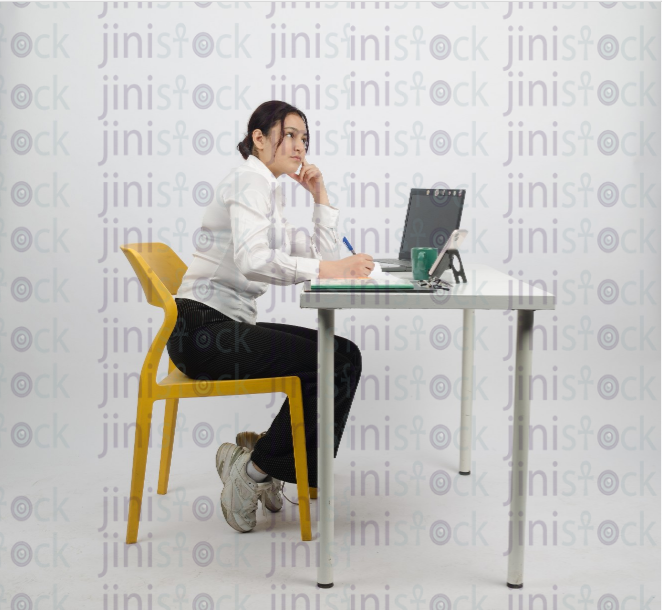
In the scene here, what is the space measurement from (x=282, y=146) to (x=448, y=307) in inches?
31.5

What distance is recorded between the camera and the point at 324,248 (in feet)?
8.50

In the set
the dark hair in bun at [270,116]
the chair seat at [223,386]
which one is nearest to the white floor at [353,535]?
the chair seat at [223,386]

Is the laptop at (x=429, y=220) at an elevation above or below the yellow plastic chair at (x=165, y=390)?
above

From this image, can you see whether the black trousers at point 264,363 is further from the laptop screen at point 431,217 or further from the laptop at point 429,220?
the laptop screen at point 431,217

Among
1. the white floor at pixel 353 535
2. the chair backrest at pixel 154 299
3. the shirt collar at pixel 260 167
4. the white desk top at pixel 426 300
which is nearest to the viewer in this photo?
the white desk top at pixel 426 300

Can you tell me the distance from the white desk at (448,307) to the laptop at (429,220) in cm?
63

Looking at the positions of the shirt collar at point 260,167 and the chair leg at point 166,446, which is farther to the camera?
the chair leg at point 166,446

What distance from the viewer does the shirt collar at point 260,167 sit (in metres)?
2.24

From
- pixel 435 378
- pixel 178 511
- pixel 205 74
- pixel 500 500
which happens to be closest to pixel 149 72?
pixel 205 74

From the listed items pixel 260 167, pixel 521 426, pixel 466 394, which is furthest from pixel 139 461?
pixel 466 394

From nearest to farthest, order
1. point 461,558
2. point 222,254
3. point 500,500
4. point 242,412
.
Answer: point 461,558 < point 222,254 < point 500,500 < point 242,412

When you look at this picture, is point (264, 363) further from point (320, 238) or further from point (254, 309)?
point (320, 238)

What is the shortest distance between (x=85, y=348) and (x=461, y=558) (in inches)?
83.7

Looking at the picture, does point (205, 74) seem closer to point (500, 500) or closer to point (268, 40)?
point (268, 40)
